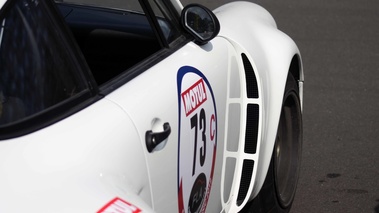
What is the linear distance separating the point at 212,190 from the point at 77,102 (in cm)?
107

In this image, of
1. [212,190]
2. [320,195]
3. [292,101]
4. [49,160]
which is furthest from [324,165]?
[49,160]

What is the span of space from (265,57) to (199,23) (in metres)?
0.64

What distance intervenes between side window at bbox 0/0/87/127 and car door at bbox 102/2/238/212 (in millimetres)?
224

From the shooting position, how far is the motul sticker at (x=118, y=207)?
2.70 metres

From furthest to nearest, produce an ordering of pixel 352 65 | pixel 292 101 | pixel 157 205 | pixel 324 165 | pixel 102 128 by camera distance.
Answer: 1. pixel 352 65
2. pixel 324 165
3. pixel 292 101
4. pixel 157 205
5. pixel 102 128

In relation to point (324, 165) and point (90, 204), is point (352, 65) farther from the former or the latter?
point (90, 204)

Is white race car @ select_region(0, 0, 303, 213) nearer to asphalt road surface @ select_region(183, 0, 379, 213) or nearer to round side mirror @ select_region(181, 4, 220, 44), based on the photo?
round side mirror @ select_region(181, 4, 220, 44)

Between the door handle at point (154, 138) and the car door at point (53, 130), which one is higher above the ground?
the car door at point (53, 130)

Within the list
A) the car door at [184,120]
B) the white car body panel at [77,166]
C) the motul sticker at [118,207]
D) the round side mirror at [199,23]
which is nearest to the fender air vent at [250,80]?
the car door at [184,120]

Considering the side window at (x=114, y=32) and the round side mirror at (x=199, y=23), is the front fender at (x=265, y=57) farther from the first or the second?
the side window at (x=114, y=32)

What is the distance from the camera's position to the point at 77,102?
121 inches

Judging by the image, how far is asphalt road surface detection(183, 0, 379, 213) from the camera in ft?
18.2

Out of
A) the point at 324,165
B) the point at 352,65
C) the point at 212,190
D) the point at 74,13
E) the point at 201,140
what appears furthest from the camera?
the point at 352,65

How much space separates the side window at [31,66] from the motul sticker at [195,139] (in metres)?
0.54
